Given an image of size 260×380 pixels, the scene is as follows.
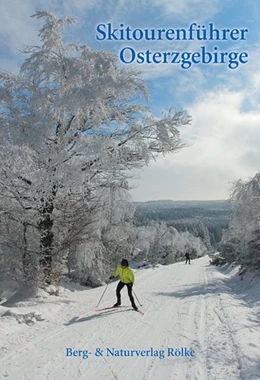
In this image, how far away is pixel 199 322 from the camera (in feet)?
27.2

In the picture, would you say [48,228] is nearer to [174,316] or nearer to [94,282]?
[174,316]

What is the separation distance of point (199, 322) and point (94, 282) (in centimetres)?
1928

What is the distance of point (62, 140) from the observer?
10047mm

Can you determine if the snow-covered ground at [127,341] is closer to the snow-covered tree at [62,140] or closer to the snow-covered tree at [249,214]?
the snow-covered tree at [62,140]

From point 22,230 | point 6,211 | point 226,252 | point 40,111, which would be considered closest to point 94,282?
point 226,252

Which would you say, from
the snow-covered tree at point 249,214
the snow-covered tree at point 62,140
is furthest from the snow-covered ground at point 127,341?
the snow-covered tree at point 249,214

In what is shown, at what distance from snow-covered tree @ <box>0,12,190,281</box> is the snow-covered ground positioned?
2839 mm

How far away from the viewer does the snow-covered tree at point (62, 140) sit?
9180mm

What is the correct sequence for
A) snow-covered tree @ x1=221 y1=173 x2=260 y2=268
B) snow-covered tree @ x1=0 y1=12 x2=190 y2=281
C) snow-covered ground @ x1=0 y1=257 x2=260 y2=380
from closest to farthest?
snow-covered ground @ x1=0 y1=257 x2=260 y2=380 → snow-covered tree @ x1=0 y1=12 x2=190 y2=281 → snow-covered tree @ x1=221 y1=173 x2=260 y2=268

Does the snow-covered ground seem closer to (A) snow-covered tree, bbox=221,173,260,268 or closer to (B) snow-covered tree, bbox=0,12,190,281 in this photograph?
(B) snow-covered tree, bbox=0,12,190,281

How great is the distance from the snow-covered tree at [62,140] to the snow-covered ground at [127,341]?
284cm

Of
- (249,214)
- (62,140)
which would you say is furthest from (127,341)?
(249,214)

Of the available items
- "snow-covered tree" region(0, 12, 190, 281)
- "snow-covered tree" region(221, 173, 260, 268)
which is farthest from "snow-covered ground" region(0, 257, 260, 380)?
"snow-covered tree" region(221, 173, 260, 268)

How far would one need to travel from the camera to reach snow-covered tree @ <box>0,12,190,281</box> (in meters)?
9.18
